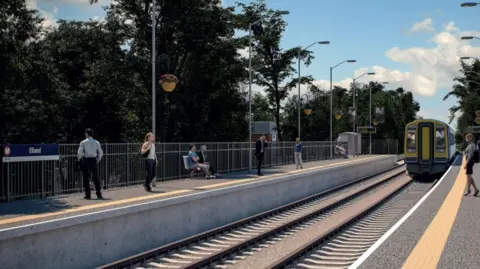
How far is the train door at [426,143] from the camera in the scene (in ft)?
100

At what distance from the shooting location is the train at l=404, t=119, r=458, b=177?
100 feet

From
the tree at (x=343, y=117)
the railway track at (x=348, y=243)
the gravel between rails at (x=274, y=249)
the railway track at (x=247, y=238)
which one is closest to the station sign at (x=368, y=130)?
the tree at (x=343, y=117)

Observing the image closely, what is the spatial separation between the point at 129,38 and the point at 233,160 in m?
14.1

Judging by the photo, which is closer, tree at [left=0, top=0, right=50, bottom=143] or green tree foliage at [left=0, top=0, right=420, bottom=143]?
tree at [left=0, top=0, right=50, bottom=143]

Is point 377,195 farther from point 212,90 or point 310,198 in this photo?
point 212,90

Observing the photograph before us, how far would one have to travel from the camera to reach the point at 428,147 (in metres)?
30.7

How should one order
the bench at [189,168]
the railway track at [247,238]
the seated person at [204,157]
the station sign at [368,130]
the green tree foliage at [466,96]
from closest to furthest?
the railway track at [247,238] → the bench at [189,168] → the seated person at [204,157] → the station sign at [368,130] → the green tree foliage at [466,96]

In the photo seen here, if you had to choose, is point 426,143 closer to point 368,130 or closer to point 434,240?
point 434,240

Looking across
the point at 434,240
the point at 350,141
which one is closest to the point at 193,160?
the point at 434,240

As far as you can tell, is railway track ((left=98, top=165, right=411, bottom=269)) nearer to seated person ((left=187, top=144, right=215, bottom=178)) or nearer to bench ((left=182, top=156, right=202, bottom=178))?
seated person ((left=187, top=144, right=215, bottom=178))

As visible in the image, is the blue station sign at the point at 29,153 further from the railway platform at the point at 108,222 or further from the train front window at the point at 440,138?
the train front window at the point at 440,138

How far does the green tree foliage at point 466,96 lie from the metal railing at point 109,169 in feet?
156

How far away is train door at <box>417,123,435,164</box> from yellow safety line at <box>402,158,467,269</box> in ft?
43.6

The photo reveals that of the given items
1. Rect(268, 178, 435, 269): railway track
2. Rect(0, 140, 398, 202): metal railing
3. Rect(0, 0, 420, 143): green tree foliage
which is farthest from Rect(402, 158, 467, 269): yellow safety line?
Rect(0, 0, 420, 143): green tree foliage
